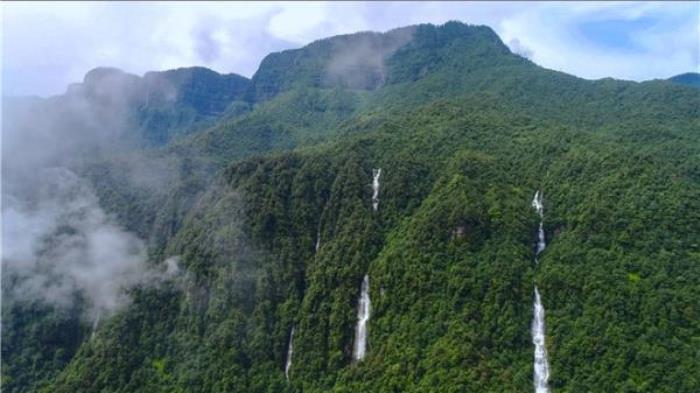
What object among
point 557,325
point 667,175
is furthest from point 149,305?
point 667,175

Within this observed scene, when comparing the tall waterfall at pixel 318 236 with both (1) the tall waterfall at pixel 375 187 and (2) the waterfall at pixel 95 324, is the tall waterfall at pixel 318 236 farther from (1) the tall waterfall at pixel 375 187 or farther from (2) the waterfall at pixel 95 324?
(2) the waterfall at pixel 95 324

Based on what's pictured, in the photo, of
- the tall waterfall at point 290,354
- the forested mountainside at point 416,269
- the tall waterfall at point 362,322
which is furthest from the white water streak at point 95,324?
the tall waterfall at point 362,322

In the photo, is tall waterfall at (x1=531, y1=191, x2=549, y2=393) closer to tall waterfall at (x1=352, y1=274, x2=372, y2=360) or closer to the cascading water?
tall waterfall at (x1=352, y1=274, x2=372, y2=360)

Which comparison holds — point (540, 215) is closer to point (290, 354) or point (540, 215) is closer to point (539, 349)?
point (539, 349)

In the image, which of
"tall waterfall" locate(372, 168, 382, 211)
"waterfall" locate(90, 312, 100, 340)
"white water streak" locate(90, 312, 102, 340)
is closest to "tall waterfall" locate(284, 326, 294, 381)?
"tall waterfall" locate(372, 168, 382, 211)

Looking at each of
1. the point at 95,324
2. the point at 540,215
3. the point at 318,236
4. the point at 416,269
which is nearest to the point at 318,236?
the point at 318,236
